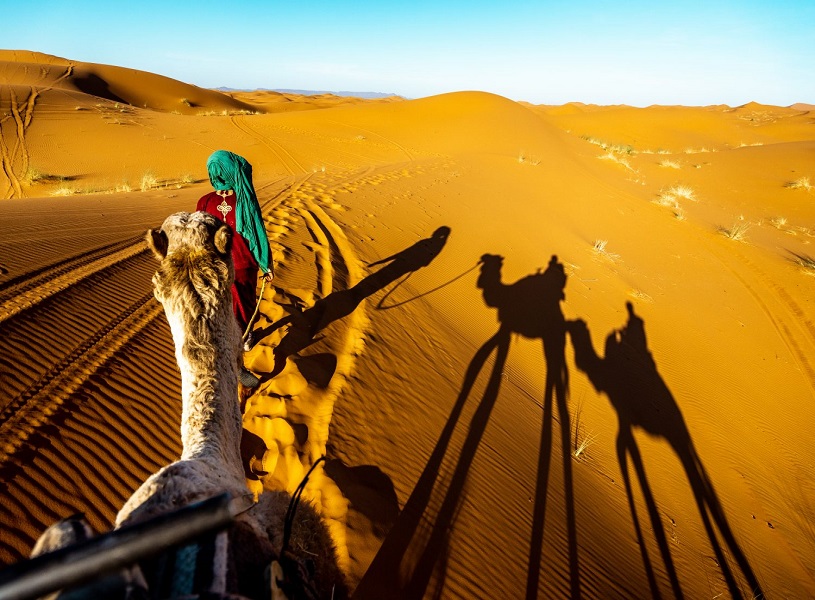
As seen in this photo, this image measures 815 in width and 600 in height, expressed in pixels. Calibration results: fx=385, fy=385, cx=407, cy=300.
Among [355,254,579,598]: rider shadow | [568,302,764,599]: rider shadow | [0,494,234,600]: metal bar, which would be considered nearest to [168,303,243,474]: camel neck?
[0,494,234,600]: metal bar

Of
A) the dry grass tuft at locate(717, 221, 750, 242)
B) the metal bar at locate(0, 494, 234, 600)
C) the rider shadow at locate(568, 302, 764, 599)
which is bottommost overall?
the rider shadow at locate(568, 302, 764, 599)

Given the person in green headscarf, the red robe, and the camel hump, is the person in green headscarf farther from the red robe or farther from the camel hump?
the camel hump

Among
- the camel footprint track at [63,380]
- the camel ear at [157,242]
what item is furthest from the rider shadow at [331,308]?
the camel ear at [157,242]

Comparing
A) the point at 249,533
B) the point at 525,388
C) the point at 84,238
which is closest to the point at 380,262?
the point at 525,388

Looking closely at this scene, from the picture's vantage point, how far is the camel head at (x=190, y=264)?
197 centimetres

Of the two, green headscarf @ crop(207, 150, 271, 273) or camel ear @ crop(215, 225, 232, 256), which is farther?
green headscarf @ crop(207, 150, 271, 273)

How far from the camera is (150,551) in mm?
725

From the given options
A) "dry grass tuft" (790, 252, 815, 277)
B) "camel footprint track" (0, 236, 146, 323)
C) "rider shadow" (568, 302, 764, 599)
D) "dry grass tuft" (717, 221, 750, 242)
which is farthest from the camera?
"dry grass tuft" (717, 221, 750, 242)

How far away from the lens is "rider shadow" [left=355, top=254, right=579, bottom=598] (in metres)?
2.43

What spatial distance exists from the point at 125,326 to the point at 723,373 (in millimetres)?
9164

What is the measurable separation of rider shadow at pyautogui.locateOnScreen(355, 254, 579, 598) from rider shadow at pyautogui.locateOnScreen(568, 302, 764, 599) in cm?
65

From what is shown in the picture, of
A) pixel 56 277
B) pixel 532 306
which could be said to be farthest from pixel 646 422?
pixel 56 277

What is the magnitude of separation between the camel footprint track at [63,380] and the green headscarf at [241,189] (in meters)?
1.60

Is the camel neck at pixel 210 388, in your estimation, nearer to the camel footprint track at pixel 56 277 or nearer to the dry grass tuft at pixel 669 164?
the camel footprint track at pixel 56 277
